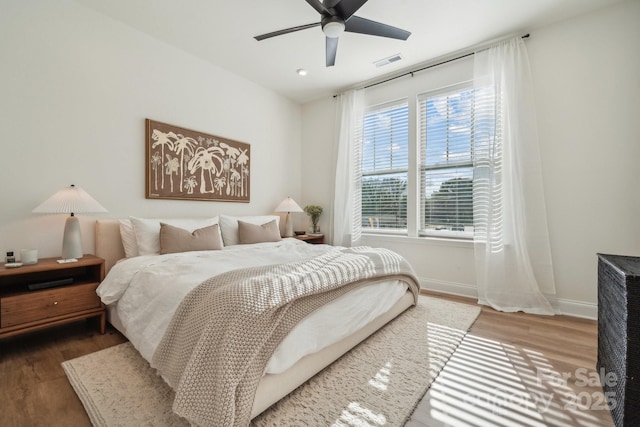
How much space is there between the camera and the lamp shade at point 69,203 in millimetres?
2109

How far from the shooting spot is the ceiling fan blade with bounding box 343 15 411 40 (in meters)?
2.24

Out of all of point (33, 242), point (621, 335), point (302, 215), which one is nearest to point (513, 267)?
point (621, 335)

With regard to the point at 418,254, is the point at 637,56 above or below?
above

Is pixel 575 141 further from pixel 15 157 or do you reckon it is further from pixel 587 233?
pixel 15 157

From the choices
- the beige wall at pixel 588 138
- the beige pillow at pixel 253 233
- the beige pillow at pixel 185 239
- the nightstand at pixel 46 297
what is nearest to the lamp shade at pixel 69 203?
the nightstand at pixel 46 297

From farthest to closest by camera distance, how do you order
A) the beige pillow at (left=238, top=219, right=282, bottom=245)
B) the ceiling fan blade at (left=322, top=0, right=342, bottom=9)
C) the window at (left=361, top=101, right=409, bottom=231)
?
the window at (left=361, top=101, right=409, bottom=231)
the beige pillow at (left=238, top=219, right=282, bottom=245)
the ceiling fan blade at (left=322, top=0, right=342, bottom=9)

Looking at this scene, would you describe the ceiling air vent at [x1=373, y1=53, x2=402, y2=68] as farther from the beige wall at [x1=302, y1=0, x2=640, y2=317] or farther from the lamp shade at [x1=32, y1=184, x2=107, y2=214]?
the lamp shade at [x1=32, y1=184, x2=107, y2=214]

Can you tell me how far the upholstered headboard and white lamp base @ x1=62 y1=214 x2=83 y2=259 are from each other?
0.22 meters

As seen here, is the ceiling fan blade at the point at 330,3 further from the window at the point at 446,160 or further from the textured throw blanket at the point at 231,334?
the window at the point at 446,160

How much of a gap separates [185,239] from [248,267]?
109 cm

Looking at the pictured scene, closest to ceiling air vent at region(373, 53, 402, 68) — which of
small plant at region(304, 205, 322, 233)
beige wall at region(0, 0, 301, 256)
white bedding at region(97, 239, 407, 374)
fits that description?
beige wall at region(0, 0, 301, 256)

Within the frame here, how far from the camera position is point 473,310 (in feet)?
9.14

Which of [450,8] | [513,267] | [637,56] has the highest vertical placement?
[450,8]

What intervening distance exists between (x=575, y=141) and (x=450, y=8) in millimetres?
1757
